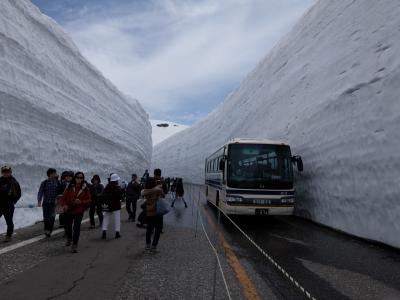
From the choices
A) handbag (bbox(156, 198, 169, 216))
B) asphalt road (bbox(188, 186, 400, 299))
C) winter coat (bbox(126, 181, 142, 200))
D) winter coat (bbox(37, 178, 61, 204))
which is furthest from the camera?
winter coat (bbox(126, 181, 142, 200))

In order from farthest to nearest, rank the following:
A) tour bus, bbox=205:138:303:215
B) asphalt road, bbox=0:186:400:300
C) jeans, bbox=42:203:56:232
Answer: tour bus, bbox=205:138:303:215 → jeans, bbox=42:203:56:232 → asphalt road, bbox=0:186:400:300

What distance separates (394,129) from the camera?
8500 mm

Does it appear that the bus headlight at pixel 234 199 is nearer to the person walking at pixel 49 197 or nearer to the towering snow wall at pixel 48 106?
the person walking at pixel 49 197

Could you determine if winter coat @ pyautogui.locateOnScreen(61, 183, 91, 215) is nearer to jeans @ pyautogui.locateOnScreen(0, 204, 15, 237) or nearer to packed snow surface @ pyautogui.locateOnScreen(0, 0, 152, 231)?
jeans @ pyautogui.locateOnScreen(0, 204, 15, 237)

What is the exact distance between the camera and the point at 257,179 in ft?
34.4

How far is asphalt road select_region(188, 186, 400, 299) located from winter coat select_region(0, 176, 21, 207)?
178 inches

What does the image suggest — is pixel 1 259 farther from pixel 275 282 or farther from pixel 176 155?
pixel 176 155

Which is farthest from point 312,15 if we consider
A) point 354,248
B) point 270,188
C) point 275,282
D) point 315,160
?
point 275,282

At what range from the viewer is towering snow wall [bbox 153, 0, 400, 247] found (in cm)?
853

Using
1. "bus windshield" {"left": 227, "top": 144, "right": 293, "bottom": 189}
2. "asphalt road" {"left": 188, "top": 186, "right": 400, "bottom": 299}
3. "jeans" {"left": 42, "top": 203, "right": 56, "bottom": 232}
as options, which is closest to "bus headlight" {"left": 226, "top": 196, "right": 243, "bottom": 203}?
"bus windshield" {"left": 227, "top": 144, "right": 293, "bottom": 189}

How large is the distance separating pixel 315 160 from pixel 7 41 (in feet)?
45.2

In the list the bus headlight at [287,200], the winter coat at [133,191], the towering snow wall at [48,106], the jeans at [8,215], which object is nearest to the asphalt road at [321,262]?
the bus headlight at [287,200]

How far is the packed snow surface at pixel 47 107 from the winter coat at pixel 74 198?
2.88 metres

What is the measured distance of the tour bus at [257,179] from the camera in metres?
10.3
